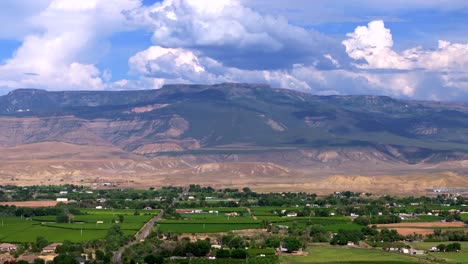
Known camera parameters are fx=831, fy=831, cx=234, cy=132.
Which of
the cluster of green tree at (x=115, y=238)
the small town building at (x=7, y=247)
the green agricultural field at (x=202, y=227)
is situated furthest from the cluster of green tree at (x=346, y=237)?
the small town building at (x=7, y=247)

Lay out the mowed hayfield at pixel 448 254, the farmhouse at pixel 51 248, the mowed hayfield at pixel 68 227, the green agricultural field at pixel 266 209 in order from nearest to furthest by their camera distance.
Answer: the mowed hayfield at pixel 448 254, the farmhouse at pixel 51 248, the mowed hayfield at pixel 68 227, the green agricultural field at pixel 266 209

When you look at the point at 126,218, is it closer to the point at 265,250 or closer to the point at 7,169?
the point at 265,250

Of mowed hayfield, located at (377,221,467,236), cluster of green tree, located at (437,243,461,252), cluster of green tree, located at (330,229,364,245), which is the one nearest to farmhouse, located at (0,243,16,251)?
cluster of green tree, located at (330,229,364,245)

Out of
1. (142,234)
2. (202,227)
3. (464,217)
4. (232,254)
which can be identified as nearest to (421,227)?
(464,217)

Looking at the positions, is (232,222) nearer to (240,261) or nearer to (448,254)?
(240,261)

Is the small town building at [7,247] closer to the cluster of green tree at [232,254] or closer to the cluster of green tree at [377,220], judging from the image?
the cluster of green tree at [232,254]

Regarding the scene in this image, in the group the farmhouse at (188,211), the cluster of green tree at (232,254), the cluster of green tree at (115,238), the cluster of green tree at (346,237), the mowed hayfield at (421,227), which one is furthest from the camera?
the farmhouse at (188,211)
